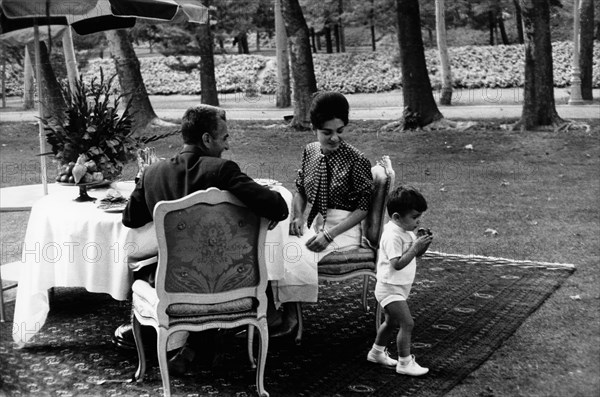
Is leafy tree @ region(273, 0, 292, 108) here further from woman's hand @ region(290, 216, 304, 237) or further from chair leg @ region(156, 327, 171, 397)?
chair leg @ region(156, 327, 171, 397)

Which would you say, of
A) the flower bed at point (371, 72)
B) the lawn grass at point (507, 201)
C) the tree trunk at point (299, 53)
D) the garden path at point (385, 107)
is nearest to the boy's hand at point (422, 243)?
the lawn grass at point (507, 201)

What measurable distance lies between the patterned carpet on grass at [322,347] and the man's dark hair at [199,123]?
1.34 m

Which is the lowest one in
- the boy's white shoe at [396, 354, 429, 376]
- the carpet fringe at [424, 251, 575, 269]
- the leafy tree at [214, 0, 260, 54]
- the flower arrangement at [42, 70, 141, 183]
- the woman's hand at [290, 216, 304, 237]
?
the carpet fringe at [424, 251, 575, 269]

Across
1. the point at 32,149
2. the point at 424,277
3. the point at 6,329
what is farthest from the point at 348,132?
the point at 6,329

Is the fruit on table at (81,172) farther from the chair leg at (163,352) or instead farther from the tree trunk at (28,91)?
the tree trunk at (28,91)

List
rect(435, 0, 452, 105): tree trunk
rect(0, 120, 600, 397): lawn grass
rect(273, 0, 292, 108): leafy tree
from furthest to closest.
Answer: rect(273, 0, 292, 108): leafy tree < rect(435, 0, 452, 105): tree trunk < rect(0, 120, 600, 397): lawn grass

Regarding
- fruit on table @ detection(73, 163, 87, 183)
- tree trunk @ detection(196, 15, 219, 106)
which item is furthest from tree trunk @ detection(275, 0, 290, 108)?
fruit on table @ detection(73, 163, 87, 183)

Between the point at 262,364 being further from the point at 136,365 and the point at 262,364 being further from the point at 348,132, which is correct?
the point at 348,132

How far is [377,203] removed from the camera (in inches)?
233

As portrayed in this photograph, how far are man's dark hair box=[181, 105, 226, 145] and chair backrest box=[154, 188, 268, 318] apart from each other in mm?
442

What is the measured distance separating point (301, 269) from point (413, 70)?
11130mm

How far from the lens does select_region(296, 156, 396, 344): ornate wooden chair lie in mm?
5875

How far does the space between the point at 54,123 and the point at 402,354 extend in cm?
334

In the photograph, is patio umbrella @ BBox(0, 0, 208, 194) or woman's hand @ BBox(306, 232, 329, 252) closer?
woman's hand @ BBox(306, 232, 329, 252)
